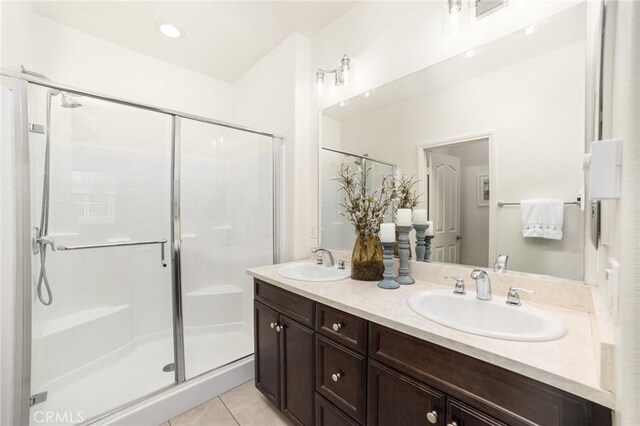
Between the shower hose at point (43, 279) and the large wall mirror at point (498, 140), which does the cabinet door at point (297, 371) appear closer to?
the large wall mirror at point (498, 140)

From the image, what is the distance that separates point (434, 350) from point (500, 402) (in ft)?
0.64

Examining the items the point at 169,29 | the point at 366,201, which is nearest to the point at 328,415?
the point at 366,201

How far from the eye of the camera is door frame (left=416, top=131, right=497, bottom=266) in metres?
1.27

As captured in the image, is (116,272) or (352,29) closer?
(352,29)

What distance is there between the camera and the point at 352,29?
6.21 ft

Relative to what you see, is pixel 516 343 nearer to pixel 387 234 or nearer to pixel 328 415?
pixel 387 234

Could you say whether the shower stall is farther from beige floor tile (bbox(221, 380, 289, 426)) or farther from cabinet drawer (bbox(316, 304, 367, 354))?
cabinet drawer (bbox(316, 304, 367, 354))

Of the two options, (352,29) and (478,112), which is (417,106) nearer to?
(478,112)

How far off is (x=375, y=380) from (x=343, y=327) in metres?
0.23

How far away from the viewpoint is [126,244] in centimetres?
210

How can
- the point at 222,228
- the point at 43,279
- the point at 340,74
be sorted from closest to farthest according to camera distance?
the point at 43,279
the point at 340,74
the point at 222,228

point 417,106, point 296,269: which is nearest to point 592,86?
point 417,106

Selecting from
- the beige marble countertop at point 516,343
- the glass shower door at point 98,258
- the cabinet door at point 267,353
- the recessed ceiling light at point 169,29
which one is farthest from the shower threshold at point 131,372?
the recessed ceiling light at point 169,29

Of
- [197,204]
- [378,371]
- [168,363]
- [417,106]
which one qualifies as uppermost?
[417,106]
